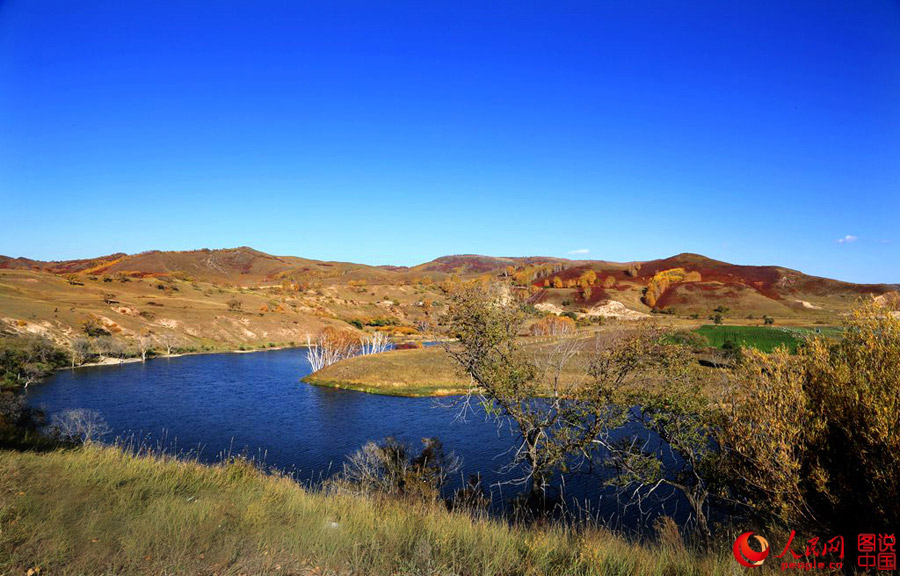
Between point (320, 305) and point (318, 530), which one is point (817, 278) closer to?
point (320, 305)

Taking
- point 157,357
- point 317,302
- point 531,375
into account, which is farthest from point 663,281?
point 531,375

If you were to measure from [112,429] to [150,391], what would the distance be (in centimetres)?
1586

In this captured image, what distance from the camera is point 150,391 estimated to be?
48156 mm

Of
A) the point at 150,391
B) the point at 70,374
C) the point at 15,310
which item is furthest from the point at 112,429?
the point at 15,310

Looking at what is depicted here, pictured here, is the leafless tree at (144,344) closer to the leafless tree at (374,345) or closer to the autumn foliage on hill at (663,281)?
the leafless tree at (374,345)

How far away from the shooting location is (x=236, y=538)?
21.7 ft

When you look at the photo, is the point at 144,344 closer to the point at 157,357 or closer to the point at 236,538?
the point at 157,357

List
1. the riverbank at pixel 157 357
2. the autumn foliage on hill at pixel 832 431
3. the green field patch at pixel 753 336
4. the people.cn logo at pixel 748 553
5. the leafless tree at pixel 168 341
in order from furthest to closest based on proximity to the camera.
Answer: the leafless tree at pixel 168 341
the riverbank at pixel 157 357
the green field patch at pixel 753 336
the autumn foliage on hill at pixel 832 431
the people.cn logo at pixel 748 553

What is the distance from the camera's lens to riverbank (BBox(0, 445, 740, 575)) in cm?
582

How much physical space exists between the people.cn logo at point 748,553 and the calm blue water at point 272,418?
10.9 meters

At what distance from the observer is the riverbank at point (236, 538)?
5.82m

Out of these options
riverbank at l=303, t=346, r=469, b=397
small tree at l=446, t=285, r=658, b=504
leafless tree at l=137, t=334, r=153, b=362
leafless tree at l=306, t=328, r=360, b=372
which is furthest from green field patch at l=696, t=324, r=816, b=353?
leafless tree at l=137, t=334, r=153, b=362

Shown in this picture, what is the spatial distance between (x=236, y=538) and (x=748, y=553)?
870cm

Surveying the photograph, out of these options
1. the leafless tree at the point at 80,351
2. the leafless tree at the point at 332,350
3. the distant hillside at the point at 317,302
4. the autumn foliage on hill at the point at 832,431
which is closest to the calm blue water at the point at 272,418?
the leafless tree at the point at 332,350
